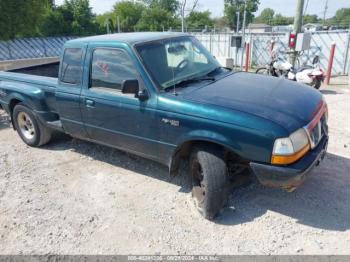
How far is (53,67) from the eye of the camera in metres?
6.47

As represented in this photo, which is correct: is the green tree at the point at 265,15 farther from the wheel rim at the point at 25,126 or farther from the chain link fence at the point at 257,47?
the wheel rim at the point at 25,126

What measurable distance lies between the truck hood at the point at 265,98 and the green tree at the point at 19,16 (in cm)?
1148

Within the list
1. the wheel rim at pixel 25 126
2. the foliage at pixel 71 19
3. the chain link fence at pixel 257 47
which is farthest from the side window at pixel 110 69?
the foliage at pixel 71 19

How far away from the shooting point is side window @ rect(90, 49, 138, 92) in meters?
3.67

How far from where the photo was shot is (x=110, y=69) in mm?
3861

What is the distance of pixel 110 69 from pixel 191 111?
1.34m

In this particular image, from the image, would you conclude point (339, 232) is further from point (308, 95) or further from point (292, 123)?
point (308, 95)

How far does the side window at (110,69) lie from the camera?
3668 mm

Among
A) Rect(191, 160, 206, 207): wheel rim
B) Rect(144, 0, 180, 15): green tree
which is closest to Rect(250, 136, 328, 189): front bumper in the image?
Rect(191, 160, 206, 207): wheel rim

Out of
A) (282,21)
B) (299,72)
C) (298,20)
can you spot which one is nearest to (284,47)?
(298,20)

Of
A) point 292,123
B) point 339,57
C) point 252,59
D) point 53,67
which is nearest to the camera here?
point 292,123

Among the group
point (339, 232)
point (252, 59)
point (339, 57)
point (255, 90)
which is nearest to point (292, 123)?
point (255, 90)

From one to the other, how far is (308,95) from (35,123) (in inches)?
169

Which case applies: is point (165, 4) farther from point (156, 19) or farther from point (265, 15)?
point (265, 15)
